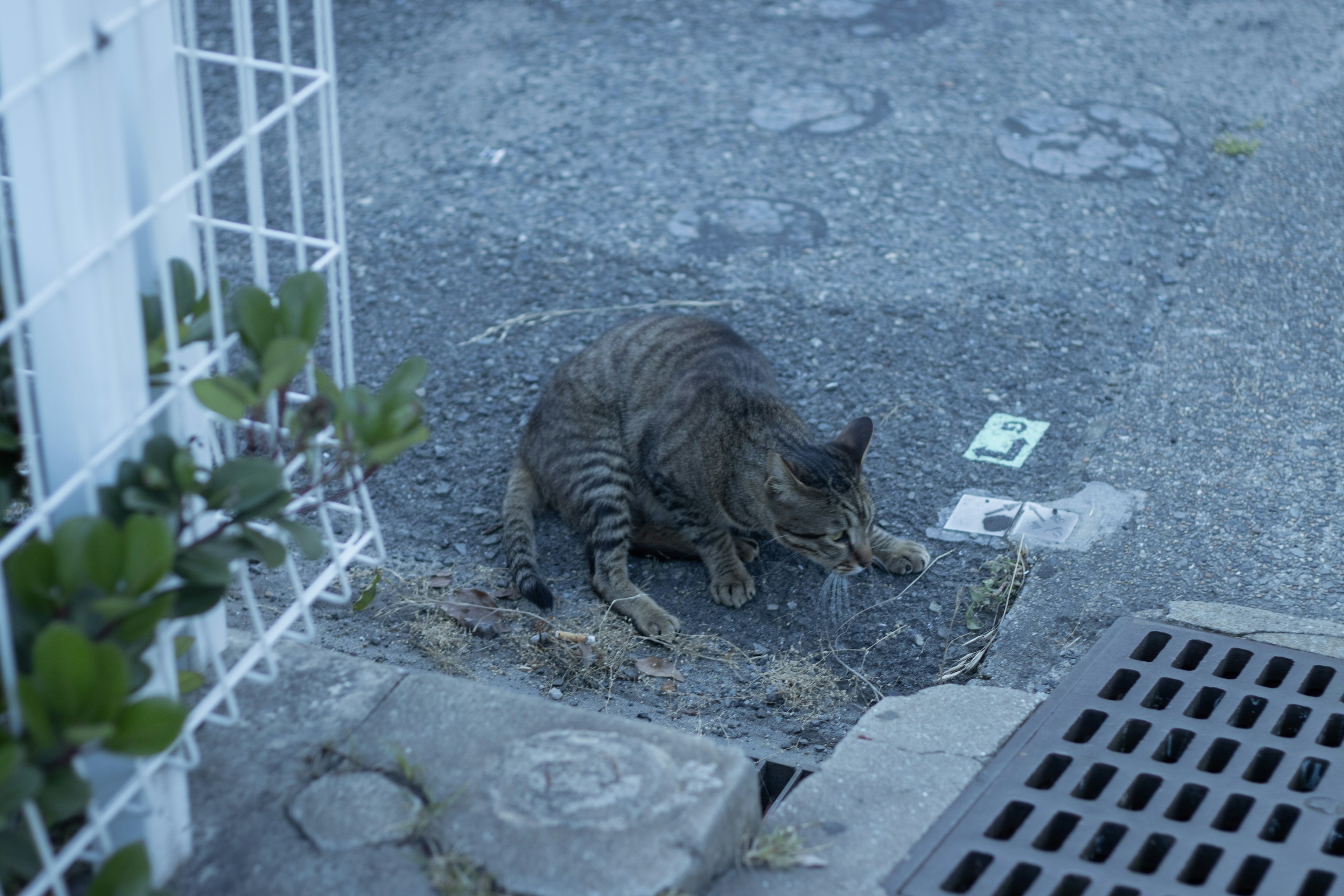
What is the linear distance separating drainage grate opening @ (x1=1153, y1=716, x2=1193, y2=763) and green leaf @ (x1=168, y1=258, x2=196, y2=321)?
209cm

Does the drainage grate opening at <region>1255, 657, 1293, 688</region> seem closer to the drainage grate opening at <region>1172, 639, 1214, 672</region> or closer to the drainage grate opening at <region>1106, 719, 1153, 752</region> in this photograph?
the drainage grate opening at <region>1172, 639, 1214, 672</region>

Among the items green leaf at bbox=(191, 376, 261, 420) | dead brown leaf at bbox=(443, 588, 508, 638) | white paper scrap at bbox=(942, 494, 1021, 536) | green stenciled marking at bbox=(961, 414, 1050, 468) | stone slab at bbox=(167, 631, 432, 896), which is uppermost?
green leaf at bbox=(191, 376, 261, 420)

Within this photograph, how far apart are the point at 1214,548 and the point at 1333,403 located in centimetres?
97

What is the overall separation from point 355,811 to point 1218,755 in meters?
1.75

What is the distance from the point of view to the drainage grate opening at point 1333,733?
2.67 m

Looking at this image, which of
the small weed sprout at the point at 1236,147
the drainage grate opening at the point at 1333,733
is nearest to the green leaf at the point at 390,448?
the drainage grate opening at the point at 1333,733

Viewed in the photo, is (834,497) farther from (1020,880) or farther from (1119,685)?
(1020,880)

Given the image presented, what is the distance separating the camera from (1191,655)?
2992mm

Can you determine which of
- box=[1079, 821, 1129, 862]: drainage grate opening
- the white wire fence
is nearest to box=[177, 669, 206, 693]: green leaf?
the white wire fence

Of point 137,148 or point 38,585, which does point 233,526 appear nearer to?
point 38,585

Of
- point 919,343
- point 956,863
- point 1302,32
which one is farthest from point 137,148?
point 1302,32

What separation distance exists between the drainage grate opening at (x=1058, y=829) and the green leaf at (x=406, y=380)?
1.45 metres

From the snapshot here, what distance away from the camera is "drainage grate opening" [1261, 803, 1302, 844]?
95.6 inches

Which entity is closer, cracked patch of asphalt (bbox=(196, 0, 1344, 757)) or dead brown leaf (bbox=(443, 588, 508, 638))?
dead brown leaf (bbox=(443, 588, 508, 638))
